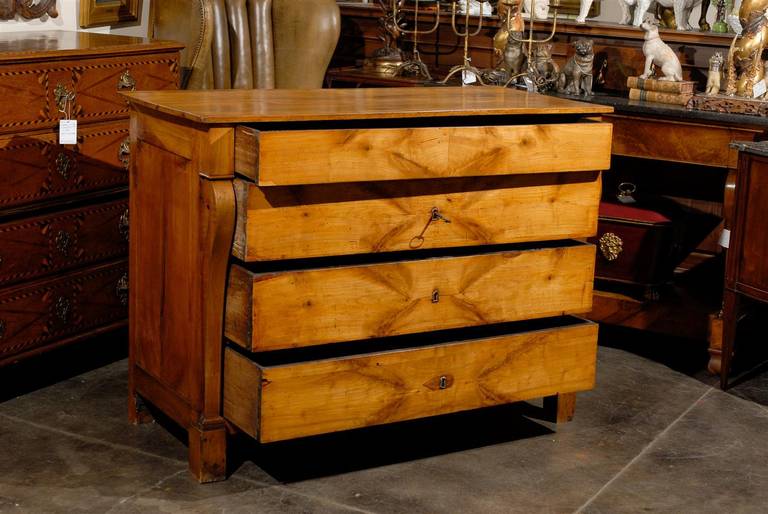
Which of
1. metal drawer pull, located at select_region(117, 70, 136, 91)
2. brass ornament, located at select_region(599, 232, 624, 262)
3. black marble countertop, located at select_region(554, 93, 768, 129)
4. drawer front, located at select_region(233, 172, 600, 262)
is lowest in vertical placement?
brass ornament, located at select_region(599, 232, 624, 262)

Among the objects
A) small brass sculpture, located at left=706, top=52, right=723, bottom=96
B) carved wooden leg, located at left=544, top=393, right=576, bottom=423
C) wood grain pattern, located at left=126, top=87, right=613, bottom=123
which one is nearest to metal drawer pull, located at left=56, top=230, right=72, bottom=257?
wood grain pattern, located at left=126, top=87, right=613, bottom=123

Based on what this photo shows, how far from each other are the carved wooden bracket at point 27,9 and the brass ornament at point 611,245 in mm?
2200

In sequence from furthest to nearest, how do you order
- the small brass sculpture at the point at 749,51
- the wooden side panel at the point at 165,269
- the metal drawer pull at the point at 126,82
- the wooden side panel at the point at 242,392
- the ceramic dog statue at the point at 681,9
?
the ceramic dog statue at the point at 681,9, the small brass sculpture at the point at 749,51, the metal drawer pull at the point at 126,82, the wooden side panel at the point at 165,269, the wooden side panel at the point at 242,392

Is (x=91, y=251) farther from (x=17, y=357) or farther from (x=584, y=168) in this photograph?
(x=584, y=168)

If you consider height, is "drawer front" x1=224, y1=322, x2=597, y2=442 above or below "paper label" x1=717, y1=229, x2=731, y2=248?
below

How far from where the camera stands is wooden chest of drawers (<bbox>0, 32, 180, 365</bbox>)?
11.5 feet

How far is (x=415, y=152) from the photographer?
304 centimetres

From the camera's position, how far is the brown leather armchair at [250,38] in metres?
4.39

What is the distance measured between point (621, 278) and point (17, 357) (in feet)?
7.12

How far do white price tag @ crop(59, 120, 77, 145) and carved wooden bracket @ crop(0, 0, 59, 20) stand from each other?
0.77 m

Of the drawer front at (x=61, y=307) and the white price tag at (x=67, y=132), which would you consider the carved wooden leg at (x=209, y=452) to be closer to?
the drawer front at (x=61, y=307)

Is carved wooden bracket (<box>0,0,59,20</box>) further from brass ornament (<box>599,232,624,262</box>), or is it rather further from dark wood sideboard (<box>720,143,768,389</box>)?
dark wood sideboard (<box>720,143,768,389</box>)

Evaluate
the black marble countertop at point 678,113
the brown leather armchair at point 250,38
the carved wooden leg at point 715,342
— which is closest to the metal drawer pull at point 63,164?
the brown leather armchair at point 250,38

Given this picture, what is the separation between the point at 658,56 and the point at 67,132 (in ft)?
7.21
